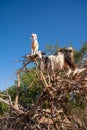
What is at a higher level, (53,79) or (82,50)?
(82,50)

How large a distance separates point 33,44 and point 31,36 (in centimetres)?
36

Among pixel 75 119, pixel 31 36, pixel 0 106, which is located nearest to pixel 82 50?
pixel 0 106

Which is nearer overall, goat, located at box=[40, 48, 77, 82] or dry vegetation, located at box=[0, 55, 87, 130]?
goat, located at box=[40, 48, 77, 82]

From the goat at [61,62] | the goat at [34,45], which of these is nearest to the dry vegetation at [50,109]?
the goat at [61,62]

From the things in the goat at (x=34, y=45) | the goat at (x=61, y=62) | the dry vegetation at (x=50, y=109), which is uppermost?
the goat at (x=34, y=45)

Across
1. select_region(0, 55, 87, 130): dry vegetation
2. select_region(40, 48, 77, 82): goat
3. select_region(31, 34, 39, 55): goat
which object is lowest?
select_region(0, 55, 87, 130): dry vegetation

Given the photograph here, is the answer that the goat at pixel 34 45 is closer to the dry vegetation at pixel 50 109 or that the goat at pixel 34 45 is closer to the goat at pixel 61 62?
the goat at pixel 61 62

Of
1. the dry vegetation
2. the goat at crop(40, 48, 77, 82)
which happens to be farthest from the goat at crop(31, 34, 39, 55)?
the dry vegetation

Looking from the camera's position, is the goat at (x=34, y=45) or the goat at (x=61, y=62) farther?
the goat at (x=34, y=45)

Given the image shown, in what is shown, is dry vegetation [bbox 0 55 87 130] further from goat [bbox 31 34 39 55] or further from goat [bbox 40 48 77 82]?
goat [bbox 31 34 39 55]

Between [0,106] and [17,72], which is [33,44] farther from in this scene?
[0,106]

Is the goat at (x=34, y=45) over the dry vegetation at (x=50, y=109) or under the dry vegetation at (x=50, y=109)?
over

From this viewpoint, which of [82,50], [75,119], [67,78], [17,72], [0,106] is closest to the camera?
[67,78]

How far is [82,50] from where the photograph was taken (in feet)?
103
